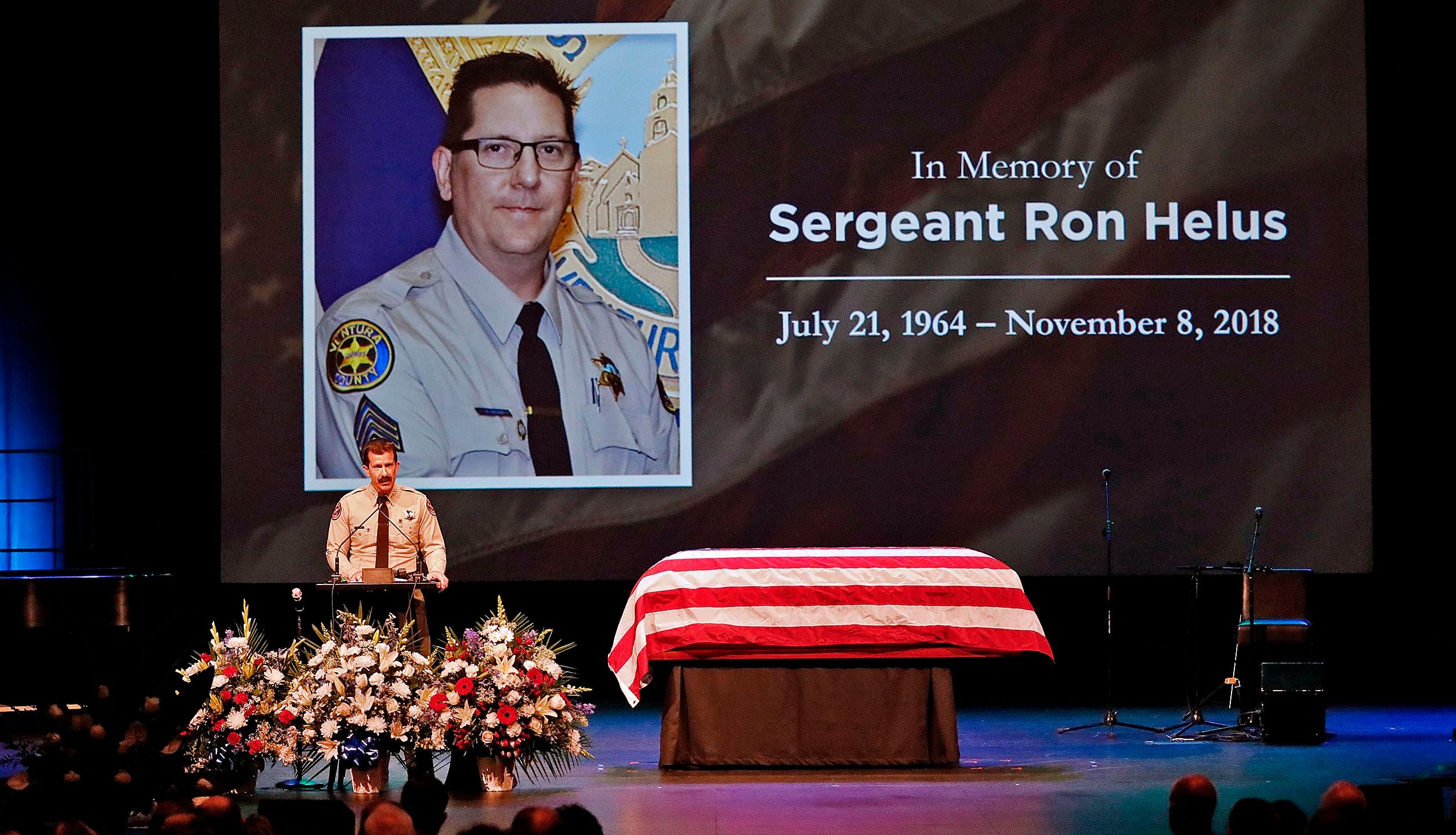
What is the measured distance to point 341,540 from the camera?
23.3 feet

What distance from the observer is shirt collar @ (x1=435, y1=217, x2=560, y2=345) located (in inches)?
364

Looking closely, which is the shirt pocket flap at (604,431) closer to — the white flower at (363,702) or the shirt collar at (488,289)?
the shirt collar at (488,289)

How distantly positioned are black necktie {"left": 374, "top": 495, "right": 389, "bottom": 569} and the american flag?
1.05 m

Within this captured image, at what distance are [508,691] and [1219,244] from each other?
15.9 feet

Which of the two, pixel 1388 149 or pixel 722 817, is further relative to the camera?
pixel 1388 149

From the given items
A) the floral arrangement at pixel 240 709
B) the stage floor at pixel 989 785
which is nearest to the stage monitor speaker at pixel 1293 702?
the stage floor at pixel 989 785

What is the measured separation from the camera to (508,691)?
6.28m

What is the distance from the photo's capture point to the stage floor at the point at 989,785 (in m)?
5.71

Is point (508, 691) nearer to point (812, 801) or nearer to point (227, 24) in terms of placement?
point (812, 801)

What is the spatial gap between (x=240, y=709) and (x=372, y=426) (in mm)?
3239

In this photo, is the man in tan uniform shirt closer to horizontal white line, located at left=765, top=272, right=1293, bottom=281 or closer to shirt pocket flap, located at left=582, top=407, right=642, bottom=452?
shirt pocket flap, located at left=582, top=407, right=642, bottom=452

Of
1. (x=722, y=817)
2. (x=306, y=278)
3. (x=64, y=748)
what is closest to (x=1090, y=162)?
(x=306, y=278)

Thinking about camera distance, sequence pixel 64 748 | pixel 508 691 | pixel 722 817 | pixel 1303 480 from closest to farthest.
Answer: pixel 64 748 < pixel 722 817 < pixel 508 691 < pixel 1303 480

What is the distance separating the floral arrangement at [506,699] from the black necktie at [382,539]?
30.5 inches
